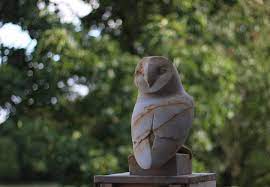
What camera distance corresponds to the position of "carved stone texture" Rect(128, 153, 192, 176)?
6.04m

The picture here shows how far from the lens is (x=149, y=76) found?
6.21 metres

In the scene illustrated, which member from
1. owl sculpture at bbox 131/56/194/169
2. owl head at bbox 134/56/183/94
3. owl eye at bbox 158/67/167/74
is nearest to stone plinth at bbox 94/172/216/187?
owl sculpture at bbox 131/56/194/169

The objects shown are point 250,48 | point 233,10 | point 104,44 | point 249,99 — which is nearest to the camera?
point 104,44

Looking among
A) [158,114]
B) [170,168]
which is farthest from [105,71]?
[170,168]

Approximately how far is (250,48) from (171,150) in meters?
5.76

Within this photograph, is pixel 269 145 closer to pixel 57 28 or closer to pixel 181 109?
pixel 57 28

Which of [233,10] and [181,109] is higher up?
[233,10]

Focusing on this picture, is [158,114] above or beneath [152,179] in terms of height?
above

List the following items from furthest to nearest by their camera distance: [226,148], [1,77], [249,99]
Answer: [226,148] < [249,99] < [1,77]

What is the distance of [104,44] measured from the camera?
31.2 feet

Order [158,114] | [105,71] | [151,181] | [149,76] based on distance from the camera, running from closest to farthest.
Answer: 1. [151,181]
2. [158,114]
3. [149,76]
4. [105,71]

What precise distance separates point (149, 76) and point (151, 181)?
2.84ft

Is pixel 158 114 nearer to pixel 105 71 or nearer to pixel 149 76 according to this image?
pixel 149 76

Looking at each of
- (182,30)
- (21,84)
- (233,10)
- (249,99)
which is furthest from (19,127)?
(249,99)
